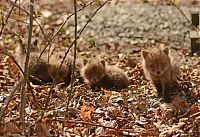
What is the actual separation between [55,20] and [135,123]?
818 centimetres

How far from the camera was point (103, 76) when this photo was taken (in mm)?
8570

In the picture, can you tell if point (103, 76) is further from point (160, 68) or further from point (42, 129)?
point (42, 129)

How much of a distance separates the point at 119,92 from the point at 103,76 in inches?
30.5

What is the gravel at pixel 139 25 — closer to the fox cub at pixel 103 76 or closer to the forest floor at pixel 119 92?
the forest floor at pixel 119 92

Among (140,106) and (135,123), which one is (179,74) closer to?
(140,106)

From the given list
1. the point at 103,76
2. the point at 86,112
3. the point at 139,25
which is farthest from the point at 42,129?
the point at 139,25

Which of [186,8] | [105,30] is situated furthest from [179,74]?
[186,8]

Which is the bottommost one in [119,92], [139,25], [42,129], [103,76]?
[42,129]

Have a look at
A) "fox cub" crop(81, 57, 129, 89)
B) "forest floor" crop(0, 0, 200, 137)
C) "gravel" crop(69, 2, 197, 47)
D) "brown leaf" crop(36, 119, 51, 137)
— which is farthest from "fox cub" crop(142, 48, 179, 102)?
"gravel" crop(69, 2, 197, 47)

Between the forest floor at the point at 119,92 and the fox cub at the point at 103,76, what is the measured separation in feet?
0.63

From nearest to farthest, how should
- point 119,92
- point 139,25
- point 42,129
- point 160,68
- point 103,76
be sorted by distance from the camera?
point 42,129 → point 119,92 → point 160,68 → point 103,76 → point 139,25

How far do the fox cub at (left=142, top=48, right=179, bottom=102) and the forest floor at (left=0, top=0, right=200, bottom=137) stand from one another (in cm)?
13

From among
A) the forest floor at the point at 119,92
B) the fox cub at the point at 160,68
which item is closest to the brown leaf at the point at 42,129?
the forest floor at the point at 119,92

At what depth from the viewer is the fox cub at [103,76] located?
825cm
